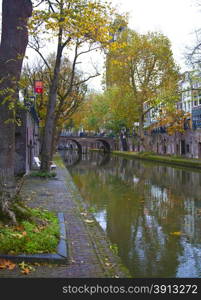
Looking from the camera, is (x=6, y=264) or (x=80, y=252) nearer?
(x=6, y=264)

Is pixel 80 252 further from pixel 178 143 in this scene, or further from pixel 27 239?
pixel 178 143

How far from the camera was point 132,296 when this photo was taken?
563 centimetres

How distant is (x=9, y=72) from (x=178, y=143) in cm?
5434

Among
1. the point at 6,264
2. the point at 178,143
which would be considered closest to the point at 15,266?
the point at 6,264

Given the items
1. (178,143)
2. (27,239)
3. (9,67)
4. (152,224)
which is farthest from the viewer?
(178,143)

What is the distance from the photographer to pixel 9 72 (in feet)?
27.2

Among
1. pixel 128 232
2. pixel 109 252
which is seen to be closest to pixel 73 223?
pixel 128 232

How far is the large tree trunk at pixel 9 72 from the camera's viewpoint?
8.18 m

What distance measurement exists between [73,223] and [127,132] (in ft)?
227

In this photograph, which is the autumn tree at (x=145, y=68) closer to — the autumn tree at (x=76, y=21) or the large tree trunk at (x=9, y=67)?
the autumn tree at (x=76, y=21)

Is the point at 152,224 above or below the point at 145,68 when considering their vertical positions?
below

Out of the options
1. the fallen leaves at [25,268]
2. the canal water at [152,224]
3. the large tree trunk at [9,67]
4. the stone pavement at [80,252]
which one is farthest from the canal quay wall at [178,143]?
the fallen leaves at [25,268]

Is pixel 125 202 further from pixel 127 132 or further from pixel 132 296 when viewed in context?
pixel 127 132

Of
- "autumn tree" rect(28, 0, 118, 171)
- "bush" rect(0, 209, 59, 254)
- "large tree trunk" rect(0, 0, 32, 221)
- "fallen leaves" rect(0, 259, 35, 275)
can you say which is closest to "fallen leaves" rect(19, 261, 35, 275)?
"fallen leaves" rect(0, 259, 35, 275)
